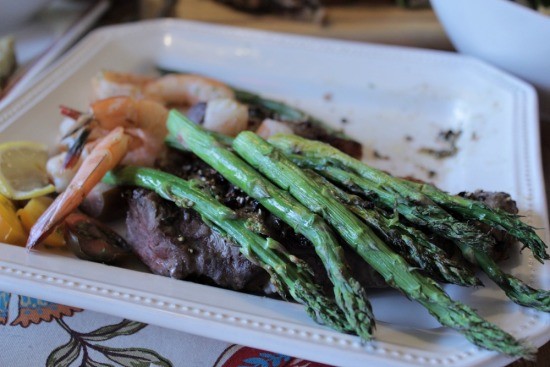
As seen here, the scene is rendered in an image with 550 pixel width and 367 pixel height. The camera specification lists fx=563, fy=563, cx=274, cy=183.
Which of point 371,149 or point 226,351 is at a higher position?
point 371,149

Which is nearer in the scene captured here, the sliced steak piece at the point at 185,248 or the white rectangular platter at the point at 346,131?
the white rectangular platter at the point at 346,131

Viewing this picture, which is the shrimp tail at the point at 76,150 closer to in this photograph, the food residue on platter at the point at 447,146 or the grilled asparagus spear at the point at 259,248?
the grilled asparagus spear at the point at 259,248

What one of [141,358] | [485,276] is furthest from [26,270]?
[485,276]

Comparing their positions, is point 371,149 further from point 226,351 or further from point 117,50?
point 117,50

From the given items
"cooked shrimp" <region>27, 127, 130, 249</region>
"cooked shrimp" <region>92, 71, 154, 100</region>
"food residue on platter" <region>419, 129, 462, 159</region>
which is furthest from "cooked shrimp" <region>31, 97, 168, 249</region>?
"food residue on platter" <region>419, 129, 462, 159</region>

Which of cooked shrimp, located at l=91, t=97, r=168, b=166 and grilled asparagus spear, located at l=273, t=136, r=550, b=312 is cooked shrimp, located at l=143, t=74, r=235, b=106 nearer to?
cooked shrimp, located at l=91, t=97, r=168, b=166

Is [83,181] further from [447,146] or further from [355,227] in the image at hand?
[447,146]

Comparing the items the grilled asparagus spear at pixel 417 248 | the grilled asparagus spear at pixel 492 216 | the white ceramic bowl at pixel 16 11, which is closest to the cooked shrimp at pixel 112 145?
the grilled asparagus spear at pixel 417 248
